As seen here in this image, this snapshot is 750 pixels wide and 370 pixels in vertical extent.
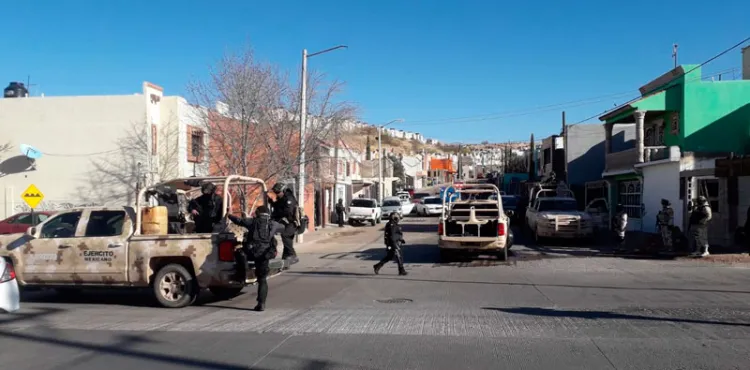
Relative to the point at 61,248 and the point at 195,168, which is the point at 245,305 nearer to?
the point at 61,248

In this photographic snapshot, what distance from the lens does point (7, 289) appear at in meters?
9.22

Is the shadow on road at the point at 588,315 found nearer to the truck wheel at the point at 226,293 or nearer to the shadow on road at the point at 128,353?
the shadow on road at the point at 128,353

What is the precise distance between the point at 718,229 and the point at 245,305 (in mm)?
16953

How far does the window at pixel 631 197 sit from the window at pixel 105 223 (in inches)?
862

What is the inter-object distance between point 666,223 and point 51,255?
16627 mm

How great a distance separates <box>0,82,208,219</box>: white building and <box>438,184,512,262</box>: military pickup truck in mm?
13060

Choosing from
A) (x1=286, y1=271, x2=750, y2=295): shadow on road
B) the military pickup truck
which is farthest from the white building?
the military pickup truck

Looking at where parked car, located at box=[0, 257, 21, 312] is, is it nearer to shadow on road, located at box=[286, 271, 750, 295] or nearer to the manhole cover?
the manhole cover

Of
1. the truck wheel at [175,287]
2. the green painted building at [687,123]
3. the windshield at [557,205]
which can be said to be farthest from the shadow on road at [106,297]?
the green painted building at [687,123]

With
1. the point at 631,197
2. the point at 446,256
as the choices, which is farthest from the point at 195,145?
the point at 631,197

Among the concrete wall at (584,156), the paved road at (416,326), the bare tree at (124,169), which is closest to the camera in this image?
the paved road at (416,326)

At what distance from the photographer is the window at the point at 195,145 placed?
26942mm

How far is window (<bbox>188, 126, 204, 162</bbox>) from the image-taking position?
88.4ft

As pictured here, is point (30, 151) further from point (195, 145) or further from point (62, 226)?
point (62, 226)
